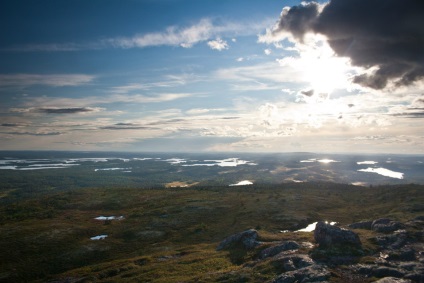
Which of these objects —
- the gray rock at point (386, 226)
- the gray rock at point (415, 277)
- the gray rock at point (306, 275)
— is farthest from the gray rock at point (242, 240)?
the gray rock at point (415, 277)

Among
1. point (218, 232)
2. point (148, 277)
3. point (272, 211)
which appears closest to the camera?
point (148, 277)

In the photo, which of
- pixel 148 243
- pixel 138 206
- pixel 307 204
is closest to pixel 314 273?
pixel 148 243

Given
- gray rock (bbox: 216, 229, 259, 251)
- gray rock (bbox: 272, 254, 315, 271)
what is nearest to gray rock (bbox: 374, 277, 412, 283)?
gray rock (bbox: 272, 254, 315, 271)

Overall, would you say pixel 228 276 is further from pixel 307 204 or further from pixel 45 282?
pixel 307 204

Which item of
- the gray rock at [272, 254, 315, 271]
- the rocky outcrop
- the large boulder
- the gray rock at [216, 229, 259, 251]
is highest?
the large boulder

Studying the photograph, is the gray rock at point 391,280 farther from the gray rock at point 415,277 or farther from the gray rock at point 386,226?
the gray rock at point 386,226

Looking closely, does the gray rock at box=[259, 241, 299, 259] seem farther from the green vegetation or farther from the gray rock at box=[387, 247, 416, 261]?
the gray rock at box=[387, 247, 416, 261]

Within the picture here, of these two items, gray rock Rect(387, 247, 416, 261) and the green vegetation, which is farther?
the green vegetation
